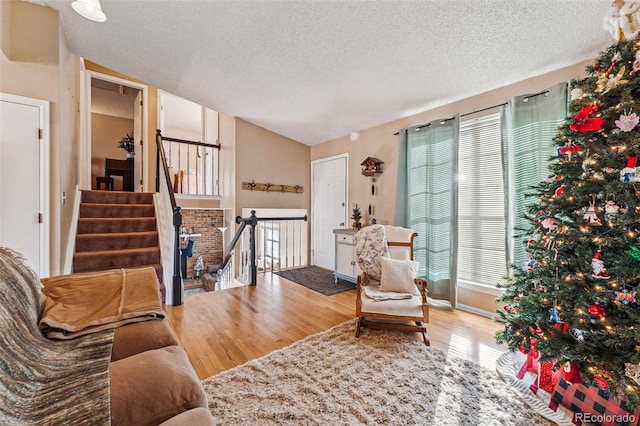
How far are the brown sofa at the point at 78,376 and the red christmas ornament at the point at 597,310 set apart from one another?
2.03 m

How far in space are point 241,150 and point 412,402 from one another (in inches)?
178

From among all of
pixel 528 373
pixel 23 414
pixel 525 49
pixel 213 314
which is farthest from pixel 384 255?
pixel 23 414

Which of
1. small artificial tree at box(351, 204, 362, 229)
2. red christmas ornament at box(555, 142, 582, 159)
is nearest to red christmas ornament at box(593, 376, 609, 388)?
red christmas ornament at box(555, 142, 582, 159)

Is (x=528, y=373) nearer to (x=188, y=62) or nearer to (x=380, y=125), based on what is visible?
(x=380, y=125)

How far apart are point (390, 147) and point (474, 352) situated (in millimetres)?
2832

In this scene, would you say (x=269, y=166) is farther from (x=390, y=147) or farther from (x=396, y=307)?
(x=396, y=307)

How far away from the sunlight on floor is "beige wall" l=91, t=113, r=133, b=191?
7.25 m

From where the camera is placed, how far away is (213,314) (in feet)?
9.38

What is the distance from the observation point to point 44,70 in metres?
2.46

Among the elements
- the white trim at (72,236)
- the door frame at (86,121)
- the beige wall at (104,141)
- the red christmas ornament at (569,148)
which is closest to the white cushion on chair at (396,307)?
the red christmas ornament at (569,148)

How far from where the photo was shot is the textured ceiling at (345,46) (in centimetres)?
200

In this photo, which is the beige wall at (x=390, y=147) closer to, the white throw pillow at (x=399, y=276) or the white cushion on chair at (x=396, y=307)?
the white throw pillow at (x=399, y=276)

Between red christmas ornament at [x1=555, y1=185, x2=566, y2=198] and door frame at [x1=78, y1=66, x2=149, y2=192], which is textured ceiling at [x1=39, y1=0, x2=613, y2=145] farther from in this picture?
door frame at [x1=78, y1=66, x2=149, y2=192]

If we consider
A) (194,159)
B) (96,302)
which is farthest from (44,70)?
(194,159)
